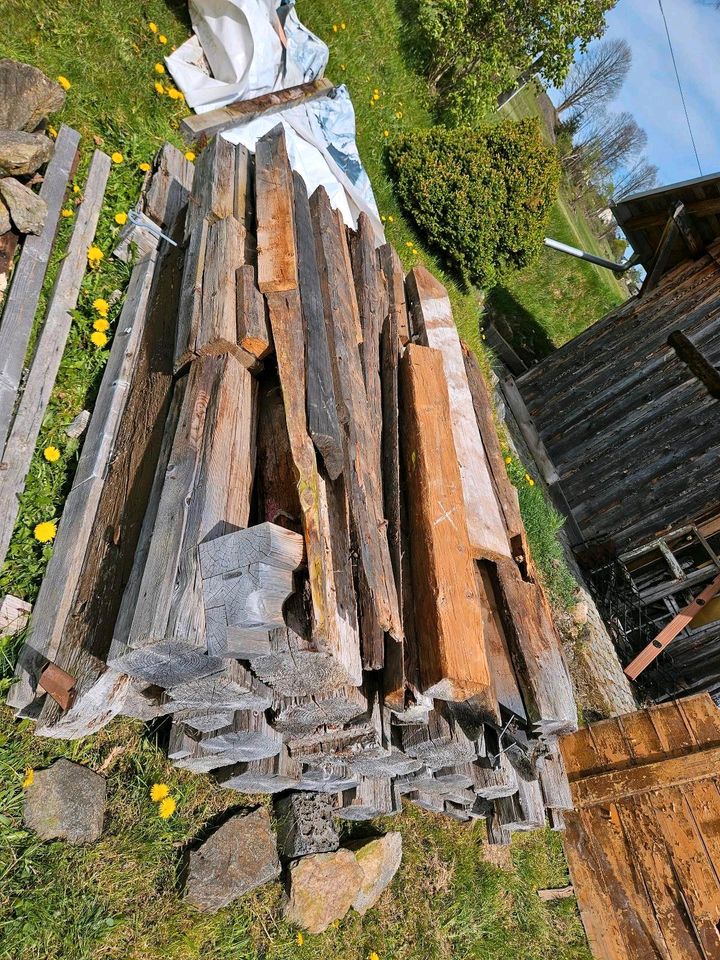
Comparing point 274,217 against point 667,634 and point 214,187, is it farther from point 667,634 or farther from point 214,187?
point 667,634

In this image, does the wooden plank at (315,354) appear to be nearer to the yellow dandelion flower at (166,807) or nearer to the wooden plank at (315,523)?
the wooden plank at (315,523)

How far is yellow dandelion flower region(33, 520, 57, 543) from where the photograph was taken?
292 cm

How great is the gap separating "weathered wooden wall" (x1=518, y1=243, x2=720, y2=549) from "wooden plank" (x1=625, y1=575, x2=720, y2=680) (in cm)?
97

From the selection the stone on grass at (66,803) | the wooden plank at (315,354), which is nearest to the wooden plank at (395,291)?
the wooden plank at (315,354)

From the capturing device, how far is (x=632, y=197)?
779cm

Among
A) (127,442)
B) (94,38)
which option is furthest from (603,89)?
(127,442)

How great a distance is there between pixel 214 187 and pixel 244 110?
2418mm

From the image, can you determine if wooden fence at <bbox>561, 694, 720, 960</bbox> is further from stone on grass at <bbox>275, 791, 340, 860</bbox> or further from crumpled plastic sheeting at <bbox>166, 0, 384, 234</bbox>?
crumpled plastic sheeting at <bbox>166, 0, 384, 234</bbox>

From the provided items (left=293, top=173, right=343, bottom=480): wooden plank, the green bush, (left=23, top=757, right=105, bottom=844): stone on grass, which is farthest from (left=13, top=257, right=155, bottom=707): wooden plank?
the green bush

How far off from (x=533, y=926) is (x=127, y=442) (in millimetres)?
5023

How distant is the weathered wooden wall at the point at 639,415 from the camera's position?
7438 mm

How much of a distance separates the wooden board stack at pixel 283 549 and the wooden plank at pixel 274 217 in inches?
0.5

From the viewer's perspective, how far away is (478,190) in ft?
25.7

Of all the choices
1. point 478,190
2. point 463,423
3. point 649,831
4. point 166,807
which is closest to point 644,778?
point 649,831
